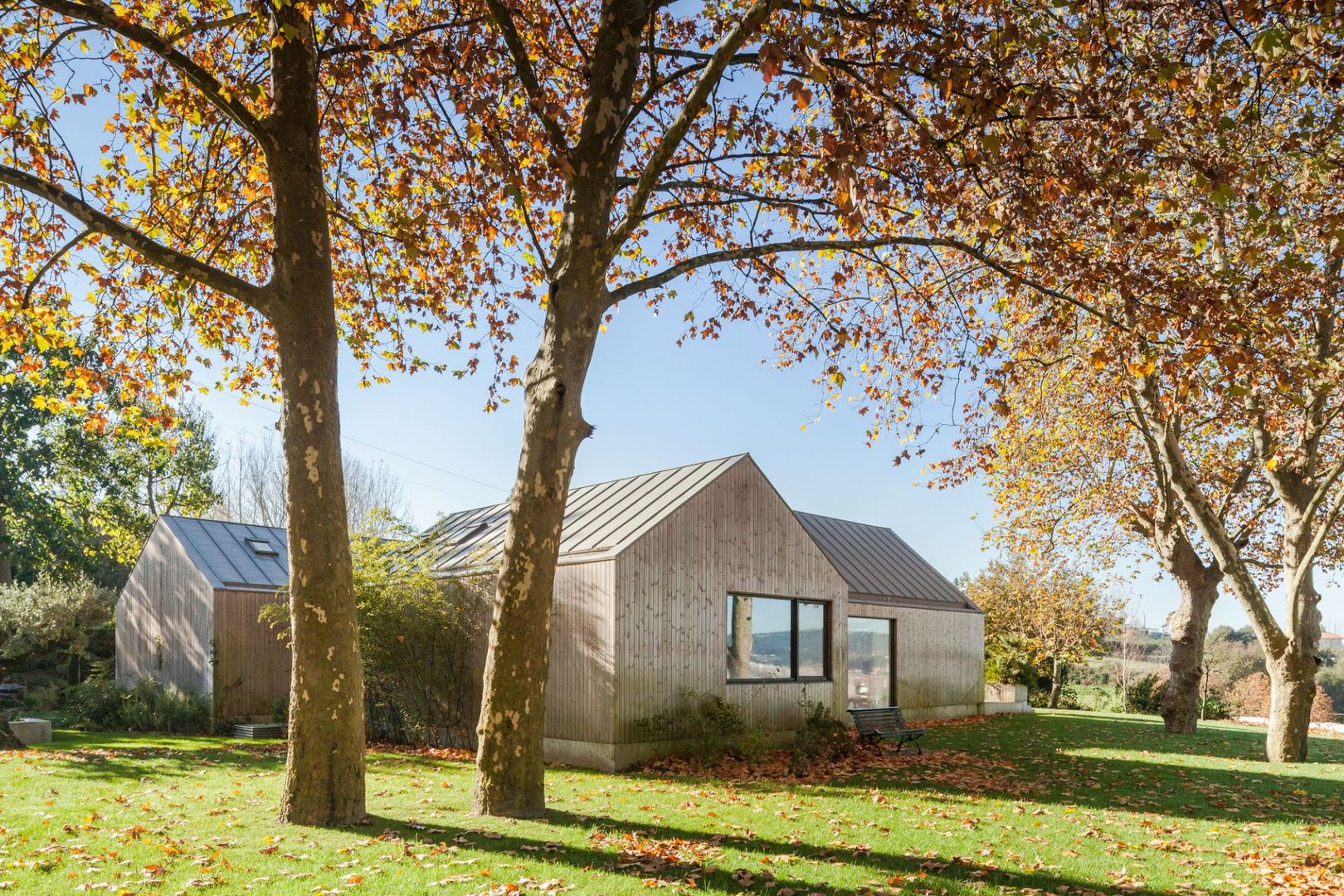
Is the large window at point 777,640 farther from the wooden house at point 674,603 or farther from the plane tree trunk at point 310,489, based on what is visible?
the plane tree trunk at point 310,489

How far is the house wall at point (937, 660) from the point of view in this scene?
20922 mm

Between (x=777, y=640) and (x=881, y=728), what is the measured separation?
213cm

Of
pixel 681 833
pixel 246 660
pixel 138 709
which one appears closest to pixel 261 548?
pixel 246 660

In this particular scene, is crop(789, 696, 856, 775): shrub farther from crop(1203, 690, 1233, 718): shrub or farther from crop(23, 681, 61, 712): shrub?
crop(1203, 690, 1233, 718): shrub

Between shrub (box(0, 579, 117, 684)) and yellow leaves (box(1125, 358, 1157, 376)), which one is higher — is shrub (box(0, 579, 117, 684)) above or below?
below

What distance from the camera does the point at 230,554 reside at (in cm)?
1942

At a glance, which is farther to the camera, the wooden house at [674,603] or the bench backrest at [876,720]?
the bench backrest at [876,720]

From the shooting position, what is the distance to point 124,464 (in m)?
31.5

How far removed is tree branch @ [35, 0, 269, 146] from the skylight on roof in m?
14.0

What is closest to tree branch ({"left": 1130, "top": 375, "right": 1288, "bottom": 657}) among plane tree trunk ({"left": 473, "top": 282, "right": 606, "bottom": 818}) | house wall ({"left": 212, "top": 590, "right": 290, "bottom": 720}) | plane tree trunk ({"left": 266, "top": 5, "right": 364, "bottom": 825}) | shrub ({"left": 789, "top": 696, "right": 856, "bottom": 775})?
shrub ({"left": 789, "top": 696, "right": 856, "bottom": 775})

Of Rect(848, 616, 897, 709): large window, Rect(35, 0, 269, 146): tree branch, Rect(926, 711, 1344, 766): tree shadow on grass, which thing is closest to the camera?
Rect(35, 0, 269, 146): tree branch

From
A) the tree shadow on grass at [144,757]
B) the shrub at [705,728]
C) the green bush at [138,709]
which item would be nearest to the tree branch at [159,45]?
the tree shadow on grass at [144,757]

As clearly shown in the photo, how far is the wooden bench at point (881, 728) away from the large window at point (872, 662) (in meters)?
4.11

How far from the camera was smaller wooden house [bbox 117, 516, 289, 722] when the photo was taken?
17.7m
